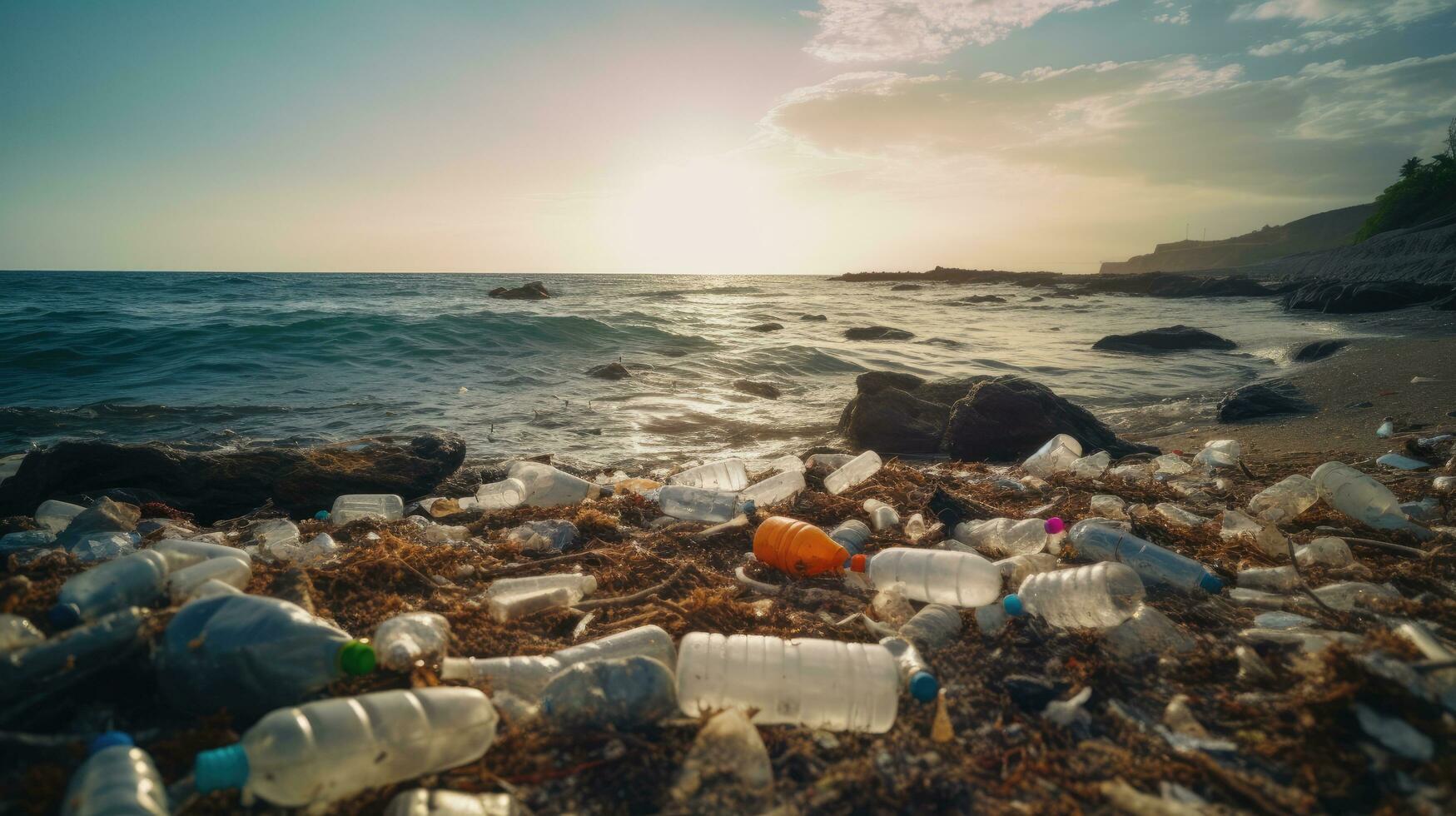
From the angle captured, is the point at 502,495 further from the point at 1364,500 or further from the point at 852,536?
the point at 1364,500

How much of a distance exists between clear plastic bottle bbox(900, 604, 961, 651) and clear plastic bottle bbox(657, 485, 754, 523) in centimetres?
153

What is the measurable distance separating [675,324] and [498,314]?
4723 mm

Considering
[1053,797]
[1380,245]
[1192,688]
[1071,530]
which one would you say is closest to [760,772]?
[1053,797]

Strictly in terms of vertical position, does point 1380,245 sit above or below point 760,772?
above

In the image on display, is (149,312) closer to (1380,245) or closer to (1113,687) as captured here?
(1113,687)

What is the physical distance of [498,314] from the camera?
16.1 m

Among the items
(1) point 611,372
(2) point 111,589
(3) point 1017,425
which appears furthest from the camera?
(1) point 611,372

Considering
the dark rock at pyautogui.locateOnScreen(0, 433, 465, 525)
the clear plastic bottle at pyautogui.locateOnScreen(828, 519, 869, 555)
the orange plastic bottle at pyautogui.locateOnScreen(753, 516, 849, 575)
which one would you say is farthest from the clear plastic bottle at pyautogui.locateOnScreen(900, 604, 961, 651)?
the dark rock at pyautogui.locateOnScreen(0, 433, 465, 525)

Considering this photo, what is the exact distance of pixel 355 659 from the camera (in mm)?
1593

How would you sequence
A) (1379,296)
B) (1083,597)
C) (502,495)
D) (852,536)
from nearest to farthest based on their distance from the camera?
(1083,597) → (852,536) → (502,495) → (1379,296)

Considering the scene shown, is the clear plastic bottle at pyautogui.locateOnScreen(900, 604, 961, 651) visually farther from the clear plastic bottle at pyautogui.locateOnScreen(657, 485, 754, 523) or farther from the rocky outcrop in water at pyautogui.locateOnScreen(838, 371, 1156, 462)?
the rocky outcrop in water at pyautogui.locateOnScreen(838, 371, 1156, 462)

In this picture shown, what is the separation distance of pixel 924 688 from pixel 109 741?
5.91ft

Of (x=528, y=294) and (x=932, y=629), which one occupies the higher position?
(x=528, y=294)

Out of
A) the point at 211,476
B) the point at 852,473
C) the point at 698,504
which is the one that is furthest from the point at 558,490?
the point at 211,476
